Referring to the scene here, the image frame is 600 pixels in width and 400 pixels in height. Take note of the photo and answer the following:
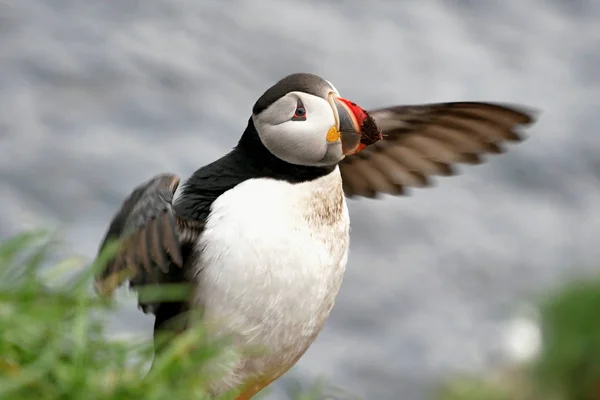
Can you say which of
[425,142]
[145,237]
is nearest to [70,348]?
[145,237]

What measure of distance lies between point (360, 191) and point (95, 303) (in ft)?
6.42

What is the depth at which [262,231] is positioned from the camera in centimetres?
344

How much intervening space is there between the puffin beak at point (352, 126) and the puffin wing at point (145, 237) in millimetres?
523

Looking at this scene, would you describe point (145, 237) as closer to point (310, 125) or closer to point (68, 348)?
point (310, 125)

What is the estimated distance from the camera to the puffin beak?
11.5 ft

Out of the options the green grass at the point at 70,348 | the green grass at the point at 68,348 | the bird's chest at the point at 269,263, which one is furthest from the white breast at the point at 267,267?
the green grass at the point at 68,348

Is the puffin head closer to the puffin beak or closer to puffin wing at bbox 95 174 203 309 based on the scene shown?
the puffin beak

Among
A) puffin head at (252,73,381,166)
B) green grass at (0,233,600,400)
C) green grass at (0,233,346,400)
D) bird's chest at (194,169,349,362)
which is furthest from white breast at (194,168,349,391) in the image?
green grass at (0,233,346,400)

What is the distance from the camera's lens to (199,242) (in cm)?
354

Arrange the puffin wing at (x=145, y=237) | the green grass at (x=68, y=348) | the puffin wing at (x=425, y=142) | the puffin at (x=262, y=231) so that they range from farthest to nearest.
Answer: the puffin wing at (x=425, y=142), the puffin at (x=262, y=231), the puffin wing at (x=145, y=237), the green grass at (x=68, y=348)

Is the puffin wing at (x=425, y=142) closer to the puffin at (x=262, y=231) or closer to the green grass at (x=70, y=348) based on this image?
the puffin at (x=262, y=231)

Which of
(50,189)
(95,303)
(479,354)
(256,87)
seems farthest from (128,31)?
(95,303)

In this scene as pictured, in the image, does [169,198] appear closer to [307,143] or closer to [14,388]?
[307,143]

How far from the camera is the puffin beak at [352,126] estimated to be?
3.50 meters
